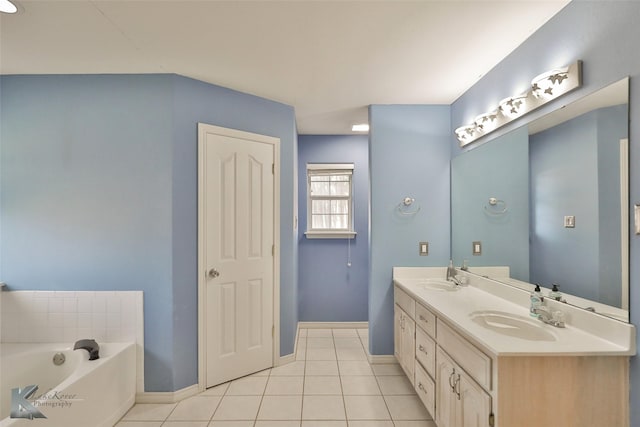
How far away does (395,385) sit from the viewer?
2.50m

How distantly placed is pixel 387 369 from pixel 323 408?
0.87m

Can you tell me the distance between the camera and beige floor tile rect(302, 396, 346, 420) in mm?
2080

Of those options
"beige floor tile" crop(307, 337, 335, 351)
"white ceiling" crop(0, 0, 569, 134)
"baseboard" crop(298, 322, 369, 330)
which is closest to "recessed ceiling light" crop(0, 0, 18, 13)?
"white ceiling" crop(0, 0, 569, 134)

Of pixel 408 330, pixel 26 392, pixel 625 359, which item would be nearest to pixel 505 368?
pixel 625 359

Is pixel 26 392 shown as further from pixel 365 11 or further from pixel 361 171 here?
pixel 361 171

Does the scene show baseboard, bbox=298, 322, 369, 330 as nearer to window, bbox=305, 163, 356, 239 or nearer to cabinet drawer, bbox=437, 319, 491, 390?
window, bbox=305, 163, 356, 239

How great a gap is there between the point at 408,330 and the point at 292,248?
129 cm

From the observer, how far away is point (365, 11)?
63.1 inches

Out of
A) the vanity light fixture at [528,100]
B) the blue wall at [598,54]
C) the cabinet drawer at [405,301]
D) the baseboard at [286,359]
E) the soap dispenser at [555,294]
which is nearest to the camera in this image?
the blue wall at [598,54]

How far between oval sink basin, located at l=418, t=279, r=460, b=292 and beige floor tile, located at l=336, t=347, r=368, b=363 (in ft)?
3.47

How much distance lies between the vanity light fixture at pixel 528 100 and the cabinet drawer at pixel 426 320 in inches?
56.8

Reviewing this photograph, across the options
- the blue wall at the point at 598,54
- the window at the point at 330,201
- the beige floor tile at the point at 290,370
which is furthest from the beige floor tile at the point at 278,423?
the window at the point at 330,201

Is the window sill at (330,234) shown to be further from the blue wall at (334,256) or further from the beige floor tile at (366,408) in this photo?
the beige floor tile at (366,408)

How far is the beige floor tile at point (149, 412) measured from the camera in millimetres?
2076
